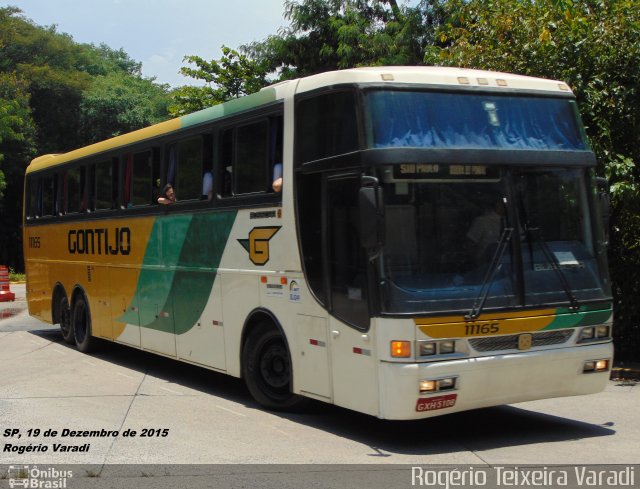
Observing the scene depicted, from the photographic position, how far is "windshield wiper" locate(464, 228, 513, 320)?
24.4ft

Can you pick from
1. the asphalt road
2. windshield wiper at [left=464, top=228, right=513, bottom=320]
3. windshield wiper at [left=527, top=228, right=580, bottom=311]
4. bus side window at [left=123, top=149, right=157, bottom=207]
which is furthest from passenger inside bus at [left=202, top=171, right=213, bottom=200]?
windshield wiper at [left=527, top=228, right=580, bottom=311]

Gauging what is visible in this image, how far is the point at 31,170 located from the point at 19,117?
2693 cm

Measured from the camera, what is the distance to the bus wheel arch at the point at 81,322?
1480cm

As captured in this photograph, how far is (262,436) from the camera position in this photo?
8328mm

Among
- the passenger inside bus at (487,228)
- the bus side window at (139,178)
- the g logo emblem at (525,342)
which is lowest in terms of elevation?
the g logo emblem at (525,342)

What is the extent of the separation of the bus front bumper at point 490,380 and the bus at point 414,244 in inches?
0.5

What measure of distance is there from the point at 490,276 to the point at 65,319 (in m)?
10.5

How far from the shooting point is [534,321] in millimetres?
7723

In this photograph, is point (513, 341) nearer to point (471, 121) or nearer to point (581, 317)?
point (581, 317)

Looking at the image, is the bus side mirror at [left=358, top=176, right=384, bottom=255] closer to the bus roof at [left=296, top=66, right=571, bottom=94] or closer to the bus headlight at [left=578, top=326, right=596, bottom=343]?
the bus roof at [left=296, top=66, right=571, bottom=94]

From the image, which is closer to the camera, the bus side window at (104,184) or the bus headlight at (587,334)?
the bus headlight at (587,334)

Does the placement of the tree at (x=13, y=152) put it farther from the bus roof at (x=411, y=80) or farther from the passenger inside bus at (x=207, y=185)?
the bus roof at (x=411, y=80)

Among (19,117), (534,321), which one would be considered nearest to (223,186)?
(534,321)

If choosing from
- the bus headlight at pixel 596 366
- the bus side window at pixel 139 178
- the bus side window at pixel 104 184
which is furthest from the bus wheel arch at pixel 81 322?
the bus headlight at pixel 596 366
